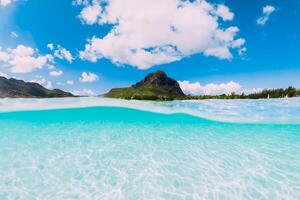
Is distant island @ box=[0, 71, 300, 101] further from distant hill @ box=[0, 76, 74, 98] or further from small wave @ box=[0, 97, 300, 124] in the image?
Result: small wave @ box=[0, 97, 300, 124]

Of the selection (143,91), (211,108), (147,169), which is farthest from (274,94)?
(143,91)

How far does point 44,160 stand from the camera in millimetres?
5992

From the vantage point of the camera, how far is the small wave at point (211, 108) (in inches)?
734

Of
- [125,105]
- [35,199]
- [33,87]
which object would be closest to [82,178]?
[35,199]

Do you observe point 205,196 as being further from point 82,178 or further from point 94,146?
point 94,146

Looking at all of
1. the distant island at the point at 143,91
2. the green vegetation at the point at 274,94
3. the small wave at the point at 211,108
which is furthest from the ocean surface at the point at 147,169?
the distant island at the point at 143,91

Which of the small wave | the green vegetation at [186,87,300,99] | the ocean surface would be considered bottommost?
the ocean surface

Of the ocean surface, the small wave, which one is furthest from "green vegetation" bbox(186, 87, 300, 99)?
the ocean surface

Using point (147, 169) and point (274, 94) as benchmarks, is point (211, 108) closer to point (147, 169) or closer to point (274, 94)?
point (147, 169)

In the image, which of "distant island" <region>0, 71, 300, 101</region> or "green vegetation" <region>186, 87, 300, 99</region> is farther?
"distant island" <region>0, 71, 300, 101</region>

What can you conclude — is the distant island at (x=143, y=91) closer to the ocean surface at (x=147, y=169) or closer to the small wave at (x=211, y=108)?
A: the small wave at (x=211, y=108)

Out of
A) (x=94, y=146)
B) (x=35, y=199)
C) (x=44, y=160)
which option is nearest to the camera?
(x=35, y=199)

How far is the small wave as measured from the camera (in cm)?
1866

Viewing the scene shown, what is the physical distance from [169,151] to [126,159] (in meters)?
1.73
